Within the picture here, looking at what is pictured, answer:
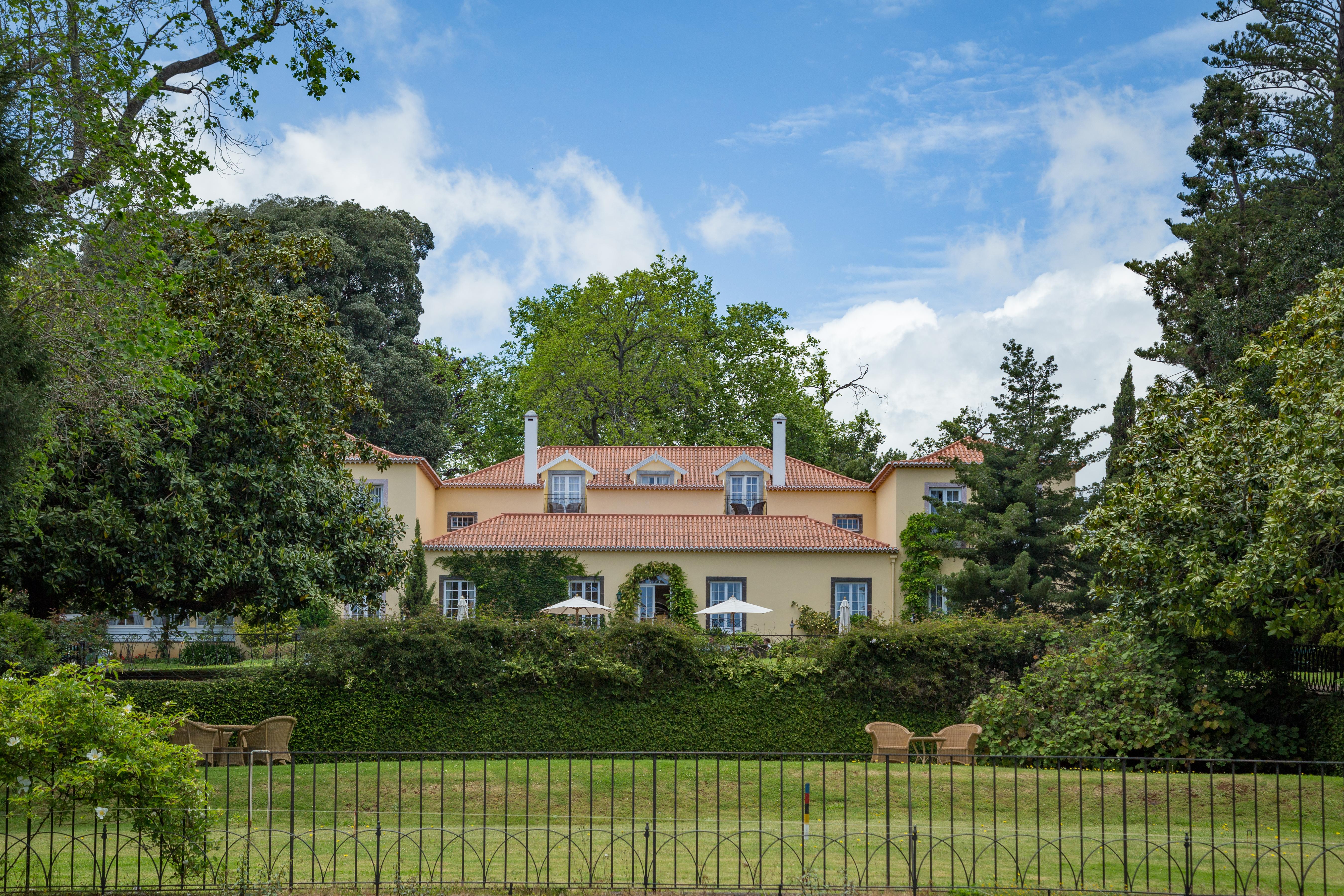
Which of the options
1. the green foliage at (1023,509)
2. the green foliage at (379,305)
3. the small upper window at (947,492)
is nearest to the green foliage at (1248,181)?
the green foliage at (1023,509)

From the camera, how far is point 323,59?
13.4m

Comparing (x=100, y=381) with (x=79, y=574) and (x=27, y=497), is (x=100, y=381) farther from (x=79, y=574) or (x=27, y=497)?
(x=79, y=574)

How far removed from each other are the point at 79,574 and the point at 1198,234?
25.2 metres

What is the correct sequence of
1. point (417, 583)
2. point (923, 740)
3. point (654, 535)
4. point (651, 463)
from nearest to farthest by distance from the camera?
point (923, 740), point (417, 583), point (654, 535), point (651, 463)

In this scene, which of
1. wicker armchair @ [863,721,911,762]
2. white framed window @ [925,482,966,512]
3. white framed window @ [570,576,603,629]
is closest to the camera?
wicker armchair @ [863,721,911,762]

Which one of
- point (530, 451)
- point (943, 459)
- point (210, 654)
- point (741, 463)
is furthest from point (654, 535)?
point (210, 654)

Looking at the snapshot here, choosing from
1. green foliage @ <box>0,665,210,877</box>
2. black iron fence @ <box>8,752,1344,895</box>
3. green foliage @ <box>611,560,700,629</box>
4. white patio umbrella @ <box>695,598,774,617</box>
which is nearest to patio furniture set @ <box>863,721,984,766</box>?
black iron fence @ <box>8,752,1344,895</box>

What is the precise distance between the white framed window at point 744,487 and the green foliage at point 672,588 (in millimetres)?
7755

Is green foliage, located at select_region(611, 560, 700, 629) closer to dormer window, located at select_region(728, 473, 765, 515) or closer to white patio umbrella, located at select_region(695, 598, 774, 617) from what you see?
white patio umbrella, located at select_region(695, 598, 774, 617)

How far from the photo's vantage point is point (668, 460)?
1478 inches

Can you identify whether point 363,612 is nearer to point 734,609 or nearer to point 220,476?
point 734,609

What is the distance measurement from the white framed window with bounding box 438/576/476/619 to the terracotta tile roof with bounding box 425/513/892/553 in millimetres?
974

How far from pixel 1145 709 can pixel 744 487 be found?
23.0m

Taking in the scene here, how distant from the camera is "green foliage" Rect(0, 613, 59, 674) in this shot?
14.4 m
